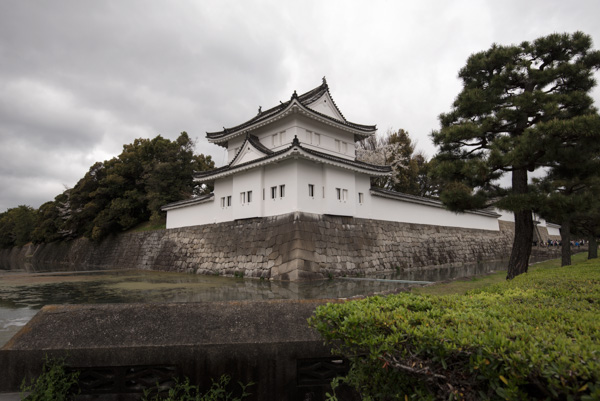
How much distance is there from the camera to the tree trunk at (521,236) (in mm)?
9164

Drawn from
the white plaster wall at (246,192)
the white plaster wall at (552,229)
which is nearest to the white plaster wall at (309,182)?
the white plaster wall at (246,192)

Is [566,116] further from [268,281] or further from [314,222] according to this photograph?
[268,281]

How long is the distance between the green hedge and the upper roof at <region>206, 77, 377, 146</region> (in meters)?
13.7

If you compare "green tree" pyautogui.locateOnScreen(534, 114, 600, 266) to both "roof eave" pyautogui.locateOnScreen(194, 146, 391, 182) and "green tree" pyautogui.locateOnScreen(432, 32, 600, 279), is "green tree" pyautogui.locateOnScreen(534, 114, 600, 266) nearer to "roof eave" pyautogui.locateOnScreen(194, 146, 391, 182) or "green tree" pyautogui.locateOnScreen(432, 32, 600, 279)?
"green tree" pyautogui.locateOnScreen(432, 32, 600, 279)

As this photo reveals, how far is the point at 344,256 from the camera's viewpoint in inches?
588

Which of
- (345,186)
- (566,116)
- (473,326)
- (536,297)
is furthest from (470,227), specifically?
(473,326)

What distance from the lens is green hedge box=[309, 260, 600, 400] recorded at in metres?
1.68

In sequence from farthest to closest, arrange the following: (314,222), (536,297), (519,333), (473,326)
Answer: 1. (314,222)
2. (536,297)
3. (473,326)
4. (519,333)

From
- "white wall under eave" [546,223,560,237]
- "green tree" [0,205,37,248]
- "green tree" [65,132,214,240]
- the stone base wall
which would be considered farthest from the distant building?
"green tree" [0,205,37,248]

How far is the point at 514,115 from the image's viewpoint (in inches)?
350

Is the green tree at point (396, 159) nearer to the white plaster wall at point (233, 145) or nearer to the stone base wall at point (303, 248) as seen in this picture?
the stone base wall at point (303, 248)

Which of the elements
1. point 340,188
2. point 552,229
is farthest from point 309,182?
point 552,229

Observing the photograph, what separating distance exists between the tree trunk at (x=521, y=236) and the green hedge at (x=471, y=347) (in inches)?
259

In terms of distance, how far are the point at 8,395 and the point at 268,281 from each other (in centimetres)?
1046
